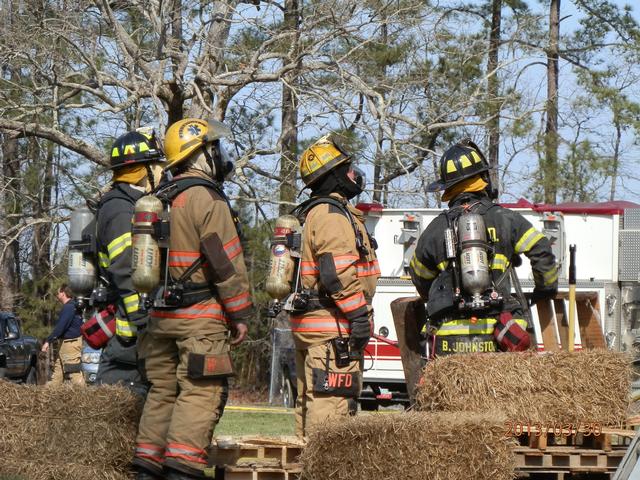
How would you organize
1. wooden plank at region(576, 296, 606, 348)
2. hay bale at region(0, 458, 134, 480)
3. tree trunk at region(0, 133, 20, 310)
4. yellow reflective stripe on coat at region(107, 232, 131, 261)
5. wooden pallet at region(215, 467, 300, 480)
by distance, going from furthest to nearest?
1. tree trunk at region(0, 133, 20, 310)
2. wooden plank at region(576, 296, 606, 348)
3. yellow reflective stripe on coat at region(107, 232, 131, 261)
4. wooden pallet at region(215, 467, 300, 480)
5. hay bale at region(0, 458, 134, 480)

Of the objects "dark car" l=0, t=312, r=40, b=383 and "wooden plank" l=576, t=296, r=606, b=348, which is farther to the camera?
"dark car" l=0, t=312, r=40, b=383

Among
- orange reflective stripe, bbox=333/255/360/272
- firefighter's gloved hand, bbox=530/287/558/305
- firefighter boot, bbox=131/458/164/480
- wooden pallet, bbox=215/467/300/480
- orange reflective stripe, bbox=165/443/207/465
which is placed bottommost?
wooden pallet, bbox=215/467/300/480

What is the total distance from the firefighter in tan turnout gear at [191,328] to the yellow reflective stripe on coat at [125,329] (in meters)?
0.39

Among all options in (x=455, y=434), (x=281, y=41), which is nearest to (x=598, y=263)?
(x=281, y=41)

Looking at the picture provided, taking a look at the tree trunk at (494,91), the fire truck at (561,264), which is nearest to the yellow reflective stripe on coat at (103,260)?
the fire truck at (561,264)

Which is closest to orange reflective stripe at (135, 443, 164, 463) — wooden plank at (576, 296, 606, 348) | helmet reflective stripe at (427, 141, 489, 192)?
helmet reflective stripe at (427, 141, 489, 192)

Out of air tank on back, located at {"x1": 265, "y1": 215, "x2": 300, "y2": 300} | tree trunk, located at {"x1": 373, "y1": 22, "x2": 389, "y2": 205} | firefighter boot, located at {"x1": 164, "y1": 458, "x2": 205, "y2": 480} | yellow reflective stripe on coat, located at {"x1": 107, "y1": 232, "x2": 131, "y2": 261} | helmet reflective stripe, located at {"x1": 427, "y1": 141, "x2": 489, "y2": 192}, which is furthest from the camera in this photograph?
tree trunk, located at {"x1": 373, "y1": 22, "x2": 389, "y2": 205}

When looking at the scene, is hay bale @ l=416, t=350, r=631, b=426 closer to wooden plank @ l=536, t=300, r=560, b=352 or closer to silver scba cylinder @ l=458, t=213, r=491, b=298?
silver scba cylinder @ l=458, t=213, r=491, b=298

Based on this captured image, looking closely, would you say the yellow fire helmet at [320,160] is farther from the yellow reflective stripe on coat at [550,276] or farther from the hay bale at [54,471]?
the hay bale at [54,471]

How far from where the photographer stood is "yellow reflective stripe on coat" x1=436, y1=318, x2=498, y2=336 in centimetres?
694

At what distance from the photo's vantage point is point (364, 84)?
16438mm

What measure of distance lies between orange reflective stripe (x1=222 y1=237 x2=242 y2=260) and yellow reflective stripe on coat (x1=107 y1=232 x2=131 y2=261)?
3.30 ft

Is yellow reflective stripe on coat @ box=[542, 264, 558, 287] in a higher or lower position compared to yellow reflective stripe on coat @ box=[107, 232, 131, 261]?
lower

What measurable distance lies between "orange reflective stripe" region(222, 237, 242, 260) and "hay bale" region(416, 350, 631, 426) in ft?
4.34
